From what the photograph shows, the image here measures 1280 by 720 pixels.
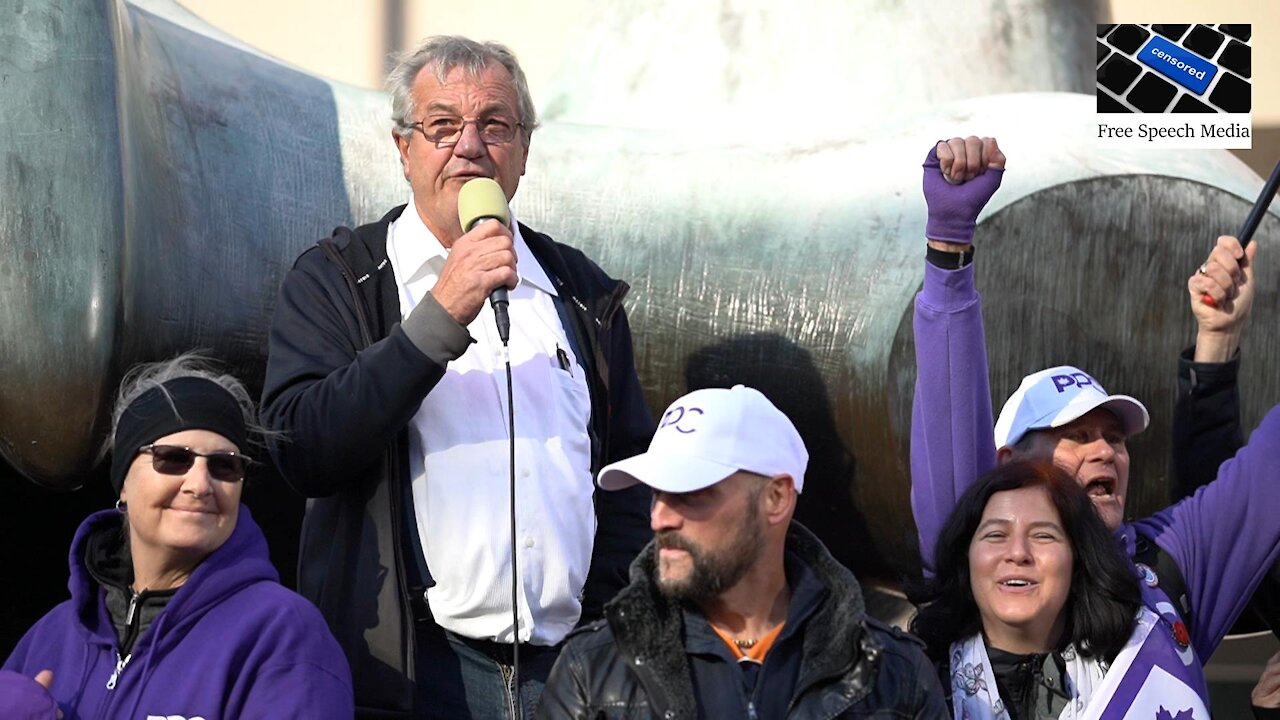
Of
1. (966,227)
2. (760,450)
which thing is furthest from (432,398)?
(966,227)

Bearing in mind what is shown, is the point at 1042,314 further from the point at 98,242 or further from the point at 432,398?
the point at 98,242

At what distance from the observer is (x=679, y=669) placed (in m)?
2.00

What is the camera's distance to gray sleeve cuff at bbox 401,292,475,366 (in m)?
2.17

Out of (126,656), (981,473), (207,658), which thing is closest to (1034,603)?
(981,473)

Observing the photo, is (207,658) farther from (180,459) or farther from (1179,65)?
(1179,65)

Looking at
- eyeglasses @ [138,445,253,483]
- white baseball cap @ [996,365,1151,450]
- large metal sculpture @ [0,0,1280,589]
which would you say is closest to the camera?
eyeglasses @ [138,445,253,483]

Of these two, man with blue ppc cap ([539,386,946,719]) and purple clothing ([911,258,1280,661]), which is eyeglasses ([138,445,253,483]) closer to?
man with blue ppc cap ([539,386,946,719])

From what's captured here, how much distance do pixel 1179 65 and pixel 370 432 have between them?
7.81 ft

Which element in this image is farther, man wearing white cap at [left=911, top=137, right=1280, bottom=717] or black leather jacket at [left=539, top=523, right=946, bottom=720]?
→ man wearing white cap at [left=911, top=137, right=1280, bottom=717]

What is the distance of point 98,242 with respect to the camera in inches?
104

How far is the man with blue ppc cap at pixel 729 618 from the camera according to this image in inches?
78.6

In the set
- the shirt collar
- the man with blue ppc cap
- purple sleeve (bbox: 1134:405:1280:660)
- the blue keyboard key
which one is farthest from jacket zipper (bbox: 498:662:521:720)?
the blue keyboard key

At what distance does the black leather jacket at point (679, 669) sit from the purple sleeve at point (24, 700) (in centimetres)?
59

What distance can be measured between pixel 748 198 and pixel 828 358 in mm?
336
